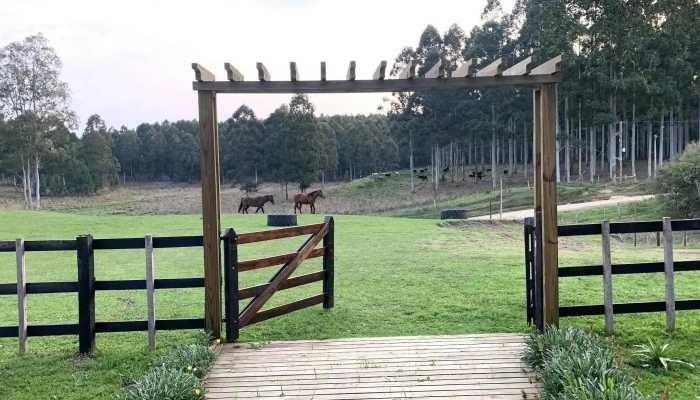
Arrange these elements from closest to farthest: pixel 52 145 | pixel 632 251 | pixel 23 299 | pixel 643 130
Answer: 1. pixel 23 299
2. pixel 632 251
3. pixel 52 145
4. pixel 643 130

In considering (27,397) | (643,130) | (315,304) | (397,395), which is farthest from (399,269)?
(643,130)

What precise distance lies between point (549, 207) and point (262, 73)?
11.5 ft

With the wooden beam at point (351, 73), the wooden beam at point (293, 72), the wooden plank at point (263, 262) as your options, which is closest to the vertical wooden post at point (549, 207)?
the wooden beam at point (351, 73)

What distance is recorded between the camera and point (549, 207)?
604 cm

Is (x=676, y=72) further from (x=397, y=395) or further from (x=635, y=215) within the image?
(x=397, y=395)

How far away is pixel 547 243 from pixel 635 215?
21203mm

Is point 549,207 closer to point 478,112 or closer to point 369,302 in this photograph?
point 369,302

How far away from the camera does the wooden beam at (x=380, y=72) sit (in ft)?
18.6

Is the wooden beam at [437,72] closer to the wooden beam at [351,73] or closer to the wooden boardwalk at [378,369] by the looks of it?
the wooden beam at [351,73]

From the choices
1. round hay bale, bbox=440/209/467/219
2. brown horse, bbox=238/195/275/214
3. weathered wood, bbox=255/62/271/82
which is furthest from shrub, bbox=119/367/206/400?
Result: brown horse, bbox=238/195/275/214

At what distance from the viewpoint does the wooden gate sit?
6.24 metres

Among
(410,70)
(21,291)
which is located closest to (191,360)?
(21,291)

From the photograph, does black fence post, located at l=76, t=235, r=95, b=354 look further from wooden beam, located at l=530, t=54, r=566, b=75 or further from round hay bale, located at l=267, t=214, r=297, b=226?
round hay bale, located at l=267, t=214, r=297, b=226

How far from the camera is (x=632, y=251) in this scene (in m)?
14.0
